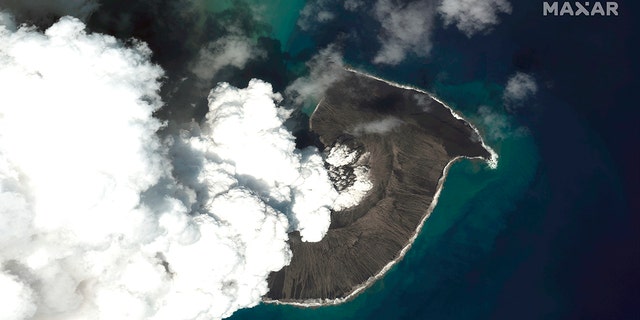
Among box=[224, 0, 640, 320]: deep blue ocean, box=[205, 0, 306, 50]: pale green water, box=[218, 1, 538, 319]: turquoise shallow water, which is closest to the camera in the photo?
box=[205, 0, 306, 50]: pale green water

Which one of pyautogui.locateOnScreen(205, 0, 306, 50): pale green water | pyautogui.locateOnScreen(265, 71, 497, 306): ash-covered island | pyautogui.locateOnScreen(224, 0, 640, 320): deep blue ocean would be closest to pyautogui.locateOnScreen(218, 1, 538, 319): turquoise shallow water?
pyautogui.locateOnScreen(224, 0, 640, 320): deep blue ocean

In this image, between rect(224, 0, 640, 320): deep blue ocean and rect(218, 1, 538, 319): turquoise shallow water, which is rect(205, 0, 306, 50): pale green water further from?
rect(218, 1, 538, 319): turquoise shallow water

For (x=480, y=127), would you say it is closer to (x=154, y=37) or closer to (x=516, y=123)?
(x=516, y=123)

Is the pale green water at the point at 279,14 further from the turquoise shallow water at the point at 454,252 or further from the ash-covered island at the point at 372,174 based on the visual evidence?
the turquoise shallow water at the point at 454,252

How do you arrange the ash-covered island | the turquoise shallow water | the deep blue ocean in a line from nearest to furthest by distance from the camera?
the ash-covered island < the deep blue ocean < the turquoise shallow water

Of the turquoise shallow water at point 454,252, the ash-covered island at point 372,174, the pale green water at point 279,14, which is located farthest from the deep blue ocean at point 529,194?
the pale green water at point 279,14

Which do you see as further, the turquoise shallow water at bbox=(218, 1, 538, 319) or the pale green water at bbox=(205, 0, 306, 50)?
the turquoise shallow water at bbox=(218, 1, 538, 319)
